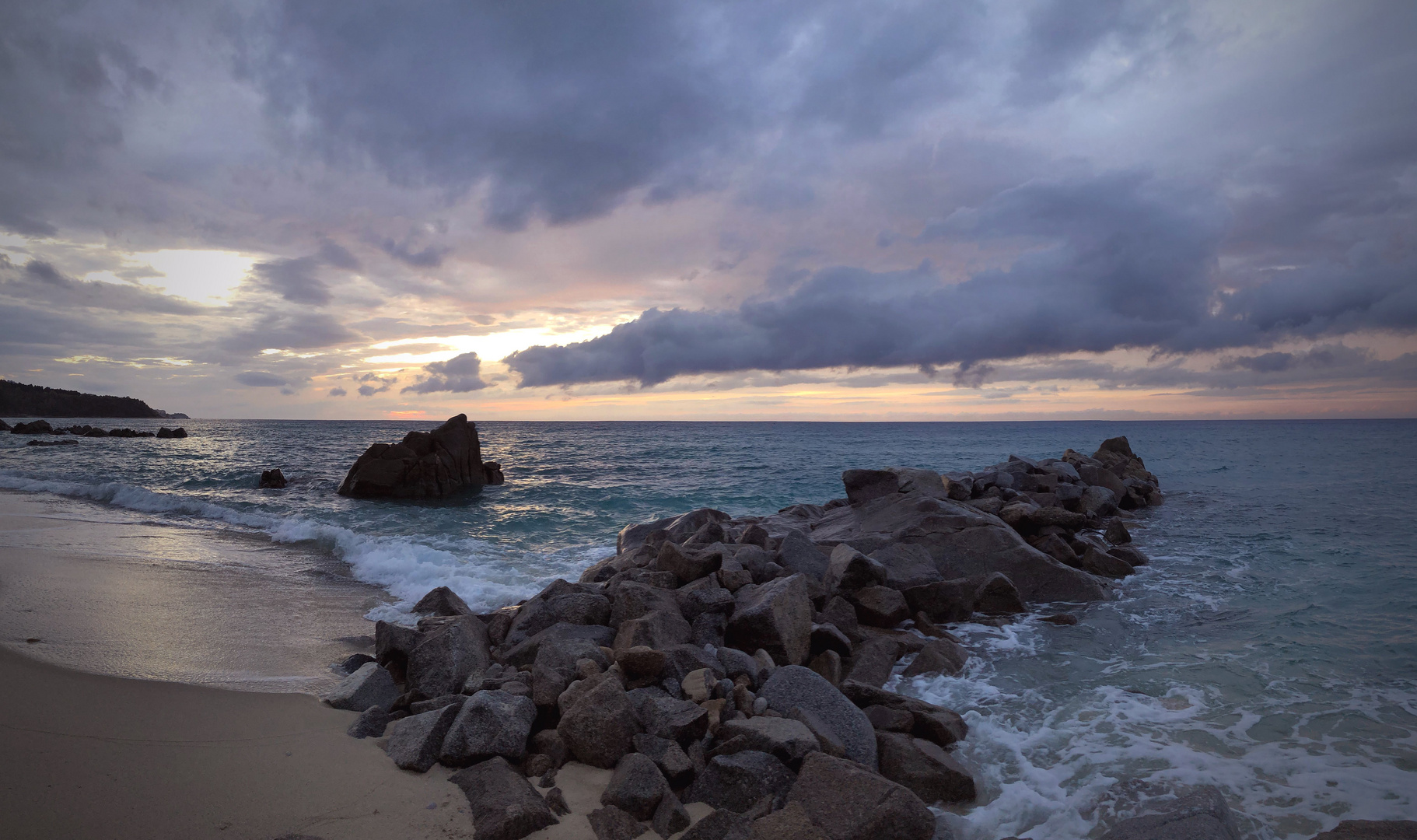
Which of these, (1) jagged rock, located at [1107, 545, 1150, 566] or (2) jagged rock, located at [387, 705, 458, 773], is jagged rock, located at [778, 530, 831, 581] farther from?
(1) jagged rock, located at [1107, 545, 1150, 566]

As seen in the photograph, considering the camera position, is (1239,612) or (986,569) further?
(986,569)

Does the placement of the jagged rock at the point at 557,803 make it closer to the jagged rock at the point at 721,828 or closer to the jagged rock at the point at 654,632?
the jagged rock at the point at 721,828

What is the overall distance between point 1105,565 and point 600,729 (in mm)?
10300

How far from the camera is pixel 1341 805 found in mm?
4590

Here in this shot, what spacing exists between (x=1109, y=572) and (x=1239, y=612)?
2413mm

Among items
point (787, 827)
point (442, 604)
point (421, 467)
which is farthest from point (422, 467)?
point (787, 827)

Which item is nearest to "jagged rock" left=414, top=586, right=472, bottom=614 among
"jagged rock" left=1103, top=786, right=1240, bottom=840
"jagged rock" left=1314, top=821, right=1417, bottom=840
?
"jagged rock" left=1103, top=786, right=1240, bottom=840

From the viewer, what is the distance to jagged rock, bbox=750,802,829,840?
3832 mm

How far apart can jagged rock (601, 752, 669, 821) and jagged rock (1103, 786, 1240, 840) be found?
2.79 m

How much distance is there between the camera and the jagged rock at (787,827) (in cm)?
383

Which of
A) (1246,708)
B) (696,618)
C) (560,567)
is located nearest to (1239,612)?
(1246,708)

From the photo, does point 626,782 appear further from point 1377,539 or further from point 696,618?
point 1377,539

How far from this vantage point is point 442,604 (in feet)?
29.5

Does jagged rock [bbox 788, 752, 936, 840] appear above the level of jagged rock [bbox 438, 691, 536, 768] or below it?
below
